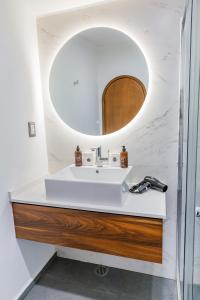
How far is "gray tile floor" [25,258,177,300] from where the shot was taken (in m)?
1.69

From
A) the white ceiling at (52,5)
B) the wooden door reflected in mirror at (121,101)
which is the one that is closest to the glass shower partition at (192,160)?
the wooden door reflected in mirror at (121,101)

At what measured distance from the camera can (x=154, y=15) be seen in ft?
5.00

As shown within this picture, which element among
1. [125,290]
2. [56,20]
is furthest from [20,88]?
[125,290]

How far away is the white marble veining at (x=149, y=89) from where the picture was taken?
1.53m

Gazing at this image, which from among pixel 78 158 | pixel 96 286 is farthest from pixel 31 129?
pixel 96 286

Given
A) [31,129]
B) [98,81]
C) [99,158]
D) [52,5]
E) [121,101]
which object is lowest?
[99,158]

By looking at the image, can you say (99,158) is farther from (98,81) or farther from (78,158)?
(98,81)

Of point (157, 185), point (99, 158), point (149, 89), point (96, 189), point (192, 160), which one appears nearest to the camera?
point (192, 160)

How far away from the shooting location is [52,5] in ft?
5.45

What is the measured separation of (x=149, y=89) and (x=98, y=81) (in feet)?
1.34

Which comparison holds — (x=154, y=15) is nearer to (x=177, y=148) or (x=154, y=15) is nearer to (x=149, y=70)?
(x=149, y=70)

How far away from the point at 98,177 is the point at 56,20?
1281 mm

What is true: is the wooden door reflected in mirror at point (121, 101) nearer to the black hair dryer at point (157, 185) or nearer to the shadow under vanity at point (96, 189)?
the shadow under vanity at point (96, 189)

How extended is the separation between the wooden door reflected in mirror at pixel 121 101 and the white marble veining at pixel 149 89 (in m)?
0.05
